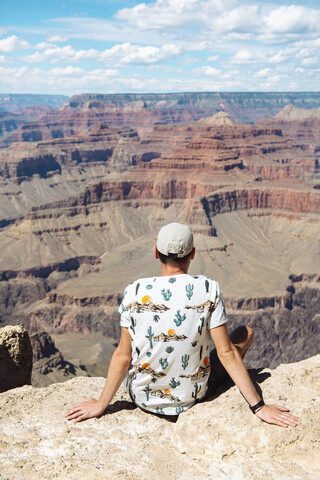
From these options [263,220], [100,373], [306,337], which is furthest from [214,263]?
[100,373]

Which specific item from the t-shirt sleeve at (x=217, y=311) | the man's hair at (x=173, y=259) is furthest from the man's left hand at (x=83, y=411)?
the man's hair at (x=173, y=259)

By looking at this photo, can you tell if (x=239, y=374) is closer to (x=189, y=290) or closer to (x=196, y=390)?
(x=196, y=390)

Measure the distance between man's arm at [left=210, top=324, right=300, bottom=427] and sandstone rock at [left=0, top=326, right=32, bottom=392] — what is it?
24.2 ft

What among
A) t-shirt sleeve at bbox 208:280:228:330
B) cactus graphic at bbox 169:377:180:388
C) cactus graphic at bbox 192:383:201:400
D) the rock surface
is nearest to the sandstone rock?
the rock surface

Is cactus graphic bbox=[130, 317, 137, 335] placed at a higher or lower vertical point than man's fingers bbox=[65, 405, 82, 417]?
higher

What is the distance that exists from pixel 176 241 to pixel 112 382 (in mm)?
2965

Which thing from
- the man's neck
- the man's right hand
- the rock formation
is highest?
the man's neck

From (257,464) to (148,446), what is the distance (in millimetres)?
1904

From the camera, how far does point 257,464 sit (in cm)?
771

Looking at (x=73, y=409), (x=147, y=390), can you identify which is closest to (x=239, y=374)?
(x=147, y=390)

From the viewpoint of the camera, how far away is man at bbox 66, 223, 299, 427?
328 inches

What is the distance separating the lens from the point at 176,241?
821 centimetres

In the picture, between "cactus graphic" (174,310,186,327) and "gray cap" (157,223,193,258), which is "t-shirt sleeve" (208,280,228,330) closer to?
"cactus graphic" (174,310,186,327)

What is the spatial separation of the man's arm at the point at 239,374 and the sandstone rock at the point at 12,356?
7367 millimetres
